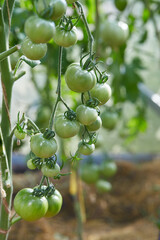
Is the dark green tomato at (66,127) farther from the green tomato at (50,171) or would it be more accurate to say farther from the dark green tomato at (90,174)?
the dark green tomato at (90,174)

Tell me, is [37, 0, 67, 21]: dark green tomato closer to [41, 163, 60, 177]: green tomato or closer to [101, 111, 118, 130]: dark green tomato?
[41, 163, 60, 177]: green tomato

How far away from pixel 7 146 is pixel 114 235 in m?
0.85

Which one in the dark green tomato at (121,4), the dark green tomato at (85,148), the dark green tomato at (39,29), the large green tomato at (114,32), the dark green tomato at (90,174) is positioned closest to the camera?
the dark green tomato at (39,29)

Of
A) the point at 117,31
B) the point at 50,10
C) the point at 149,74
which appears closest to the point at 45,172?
the point at 50,10

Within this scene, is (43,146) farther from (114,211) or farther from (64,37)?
(114,211)

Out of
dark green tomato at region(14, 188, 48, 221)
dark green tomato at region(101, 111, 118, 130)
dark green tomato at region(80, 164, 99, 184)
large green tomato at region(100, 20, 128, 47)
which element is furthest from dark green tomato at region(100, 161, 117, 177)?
dark green tomato at region(14, 188, 48, 221)

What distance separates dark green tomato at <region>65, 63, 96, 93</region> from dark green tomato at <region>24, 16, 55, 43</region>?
→ 0.22 ft

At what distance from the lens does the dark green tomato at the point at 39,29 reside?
11.0 inches

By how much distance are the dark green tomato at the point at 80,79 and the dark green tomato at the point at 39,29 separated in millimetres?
66

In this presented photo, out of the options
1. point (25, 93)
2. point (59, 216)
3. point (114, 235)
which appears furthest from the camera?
point (25, 93)

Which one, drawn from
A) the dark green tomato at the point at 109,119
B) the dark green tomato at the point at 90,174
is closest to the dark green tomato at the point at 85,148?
the dark green tomato at the point at 109,119

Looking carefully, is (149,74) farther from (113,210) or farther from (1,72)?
(1,72)

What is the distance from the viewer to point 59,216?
1323 millimetres

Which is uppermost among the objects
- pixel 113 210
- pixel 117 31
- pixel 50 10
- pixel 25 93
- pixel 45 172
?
pixel 50 10
